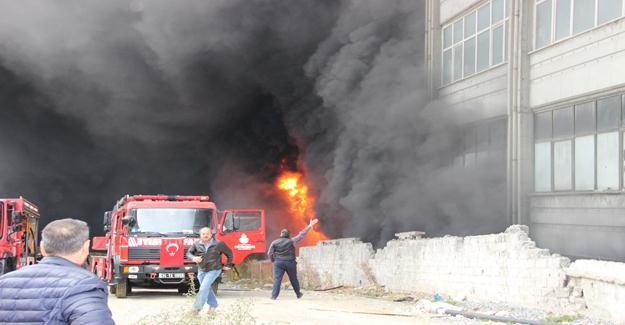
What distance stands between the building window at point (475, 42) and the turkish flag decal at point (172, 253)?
33.7ft

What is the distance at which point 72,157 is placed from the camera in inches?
1505

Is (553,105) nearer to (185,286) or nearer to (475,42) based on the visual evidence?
(475,42)

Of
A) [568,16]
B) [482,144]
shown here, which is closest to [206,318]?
[568,16]

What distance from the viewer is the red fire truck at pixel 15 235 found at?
16.8m

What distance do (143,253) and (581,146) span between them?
34.1 feet

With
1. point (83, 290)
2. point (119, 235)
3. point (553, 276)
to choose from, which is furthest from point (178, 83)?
point (83, 290)

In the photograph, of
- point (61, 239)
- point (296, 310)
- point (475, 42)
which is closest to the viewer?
point (61, 239)

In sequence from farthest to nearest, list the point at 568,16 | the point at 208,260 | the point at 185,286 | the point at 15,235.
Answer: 1. the point at 568,16
2. the point at 185,286
3. the point at 15,235
4. the point at 208,260

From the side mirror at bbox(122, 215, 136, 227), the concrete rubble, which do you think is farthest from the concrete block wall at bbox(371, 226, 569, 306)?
the side mirror at bbox(122, 215, 136, 227)

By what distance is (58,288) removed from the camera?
12.5 feet

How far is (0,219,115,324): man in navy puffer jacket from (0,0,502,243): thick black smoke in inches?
775

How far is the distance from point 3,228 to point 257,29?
1638 centimetres

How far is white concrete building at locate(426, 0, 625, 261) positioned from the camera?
17.5 metres

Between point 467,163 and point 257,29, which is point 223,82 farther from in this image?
point 467,163
